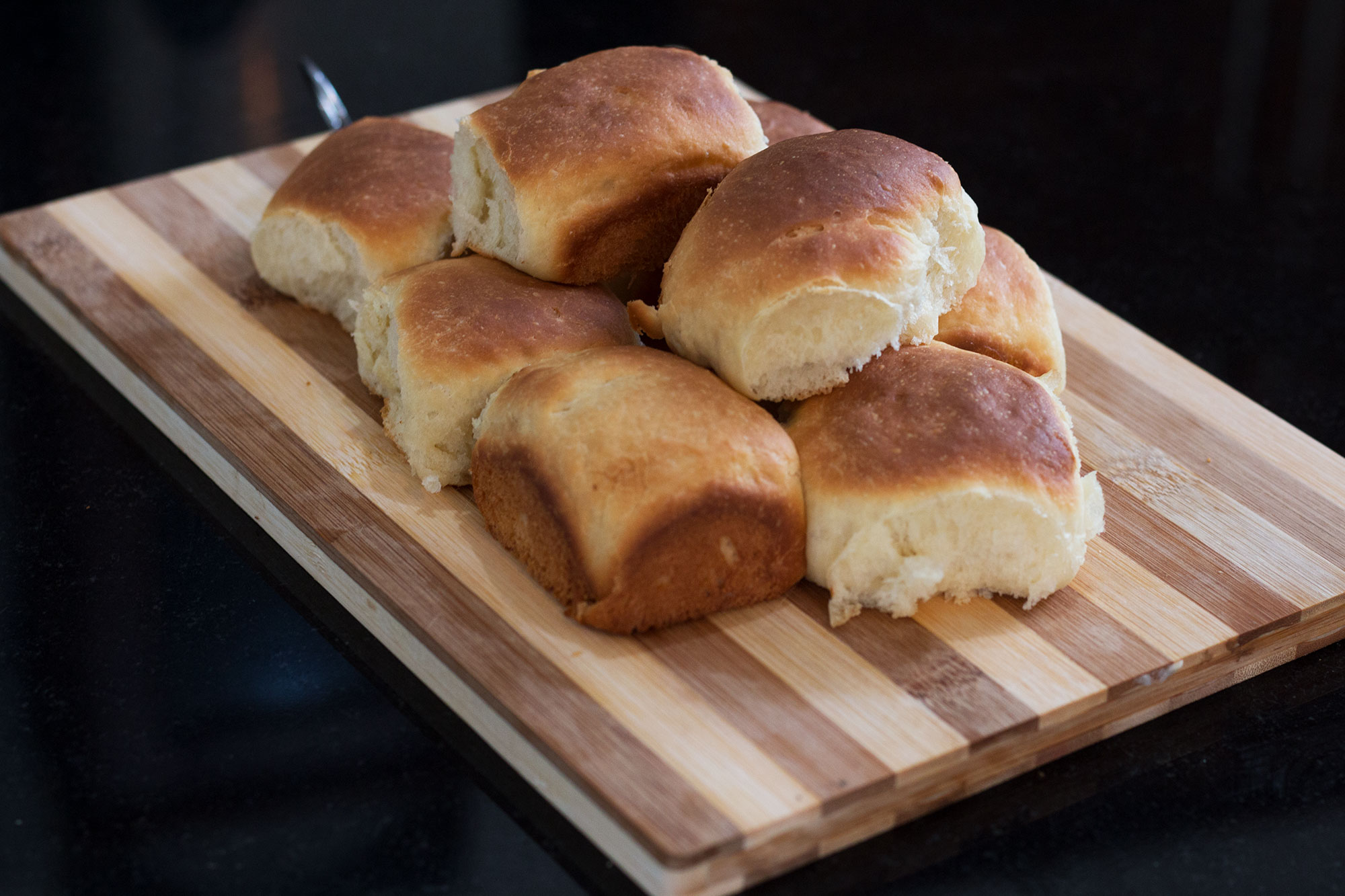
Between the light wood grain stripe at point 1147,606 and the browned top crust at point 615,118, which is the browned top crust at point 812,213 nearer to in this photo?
the browned top crust at point 615,118

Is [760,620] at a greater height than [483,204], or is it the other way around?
[483,204]

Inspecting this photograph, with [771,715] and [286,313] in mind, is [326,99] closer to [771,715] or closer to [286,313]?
[286,313]

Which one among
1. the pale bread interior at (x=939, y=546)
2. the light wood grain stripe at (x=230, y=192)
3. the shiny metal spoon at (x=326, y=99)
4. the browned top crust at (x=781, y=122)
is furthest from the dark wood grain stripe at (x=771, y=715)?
the shiny metal spoon at (x=326, y=99)

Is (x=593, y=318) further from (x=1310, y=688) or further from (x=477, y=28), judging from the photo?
(x=477, y=28)

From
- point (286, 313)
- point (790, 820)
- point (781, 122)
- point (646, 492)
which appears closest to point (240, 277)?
point (286, 313)

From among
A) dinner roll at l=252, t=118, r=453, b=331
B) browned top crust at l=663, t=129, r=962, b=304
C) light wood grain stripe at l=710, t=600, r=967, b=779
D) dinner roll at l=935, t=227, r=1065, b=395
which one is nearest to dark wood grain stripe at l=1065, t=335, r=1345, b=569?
dinner roll at l=935, t=227, r=1065, b=395

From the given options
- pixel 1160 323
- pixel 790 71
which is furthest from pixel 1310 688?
pixel 790 71

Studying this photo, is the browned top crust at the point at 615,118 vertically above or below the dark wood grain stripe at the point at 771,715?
above
